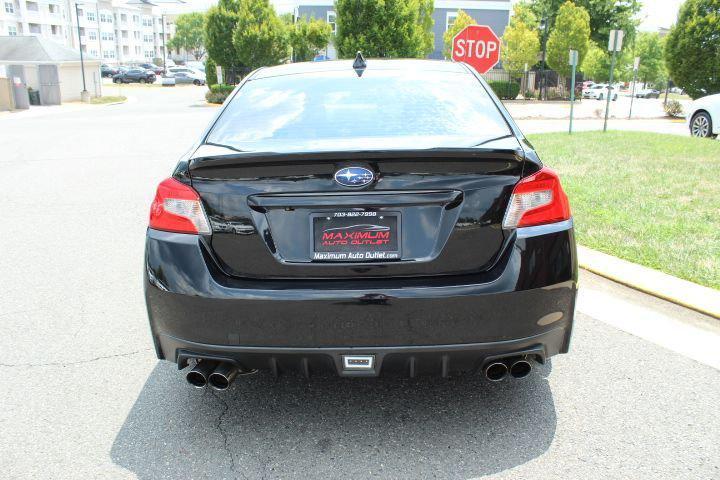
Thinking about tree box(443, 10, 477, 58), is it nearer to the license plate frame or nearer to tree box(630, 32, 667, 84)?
the license plate frame

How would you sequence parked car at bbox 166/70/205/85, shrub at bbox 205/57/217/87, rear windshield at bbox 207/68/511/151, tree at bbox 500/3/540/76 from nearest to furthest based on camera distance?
rear windshield at bbox 207/68/511/151
shrub at bbox 205/57/217/87
tree at bbox 500/3/540/76
parked car at bbox 166/70/205/85

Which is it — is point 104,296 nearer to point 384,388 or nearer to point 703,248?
point 384,388

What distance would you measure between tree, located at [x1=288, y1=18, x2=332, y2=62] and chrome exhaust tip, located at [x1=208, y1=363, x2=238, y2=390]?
1466 inches

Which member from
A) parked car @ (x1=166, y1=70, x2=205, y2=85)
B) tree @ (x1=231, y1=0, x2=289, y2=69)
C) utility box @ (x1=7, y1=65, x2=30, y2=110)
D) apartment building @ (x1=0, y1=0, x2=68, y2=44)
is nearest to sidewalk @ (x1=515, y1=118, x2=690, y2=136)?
tree @ (x1=231, y1=0, x2=289, y2=69)

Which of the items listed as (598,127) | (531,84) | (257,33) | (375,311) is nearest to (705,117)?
(598,127)

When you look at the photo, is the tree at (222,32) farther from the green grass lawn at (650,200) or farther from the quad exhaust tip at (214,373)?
the quad exhaust tip at (214,373)

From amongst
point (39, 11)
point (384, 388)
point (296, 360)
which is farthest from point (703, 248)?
point (39, 11)

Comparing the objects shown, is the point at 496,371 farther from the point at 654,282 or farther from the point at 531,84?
the point at 531,84

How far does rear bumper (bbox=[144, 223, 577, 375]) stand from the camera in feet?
8.62

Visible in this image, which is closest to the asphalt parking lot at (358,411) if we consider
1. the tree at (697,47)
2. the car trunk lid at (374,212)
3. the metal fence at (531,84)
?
the car trunk lid at (374,212)

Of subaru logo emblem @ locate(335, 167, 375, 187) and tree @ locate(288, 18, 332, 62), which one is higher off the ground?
tree @ locate(288, 18, 332, 62)

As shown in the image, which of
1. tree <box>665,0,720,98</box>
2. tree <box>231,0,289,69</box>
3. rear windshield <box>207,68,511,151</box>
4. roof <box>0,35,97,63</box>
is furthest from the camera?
roof <box>0,35,97,63</box>

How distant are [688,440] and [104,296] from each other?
155 inches

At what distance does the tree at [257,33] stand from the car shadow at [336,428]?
33868 millimetres
